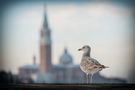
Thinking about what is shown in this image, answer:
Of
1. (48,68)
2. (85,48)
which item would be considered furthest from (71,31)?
(48,68)

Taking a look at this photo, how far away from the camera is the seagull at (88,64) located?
331 cm

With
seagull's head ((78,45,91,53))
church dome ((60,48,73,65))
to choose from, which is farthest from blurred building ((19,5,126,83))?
seagull's head ((78,45,91,53))

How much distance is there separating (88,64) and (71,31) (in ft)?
1.46

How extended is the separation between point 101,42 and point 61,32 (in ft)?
1.25

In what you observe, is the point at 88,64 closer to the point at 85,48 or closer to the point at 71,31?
the point at 85,48

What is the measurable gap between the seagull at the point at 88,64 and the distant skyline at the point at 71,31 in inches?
4.3

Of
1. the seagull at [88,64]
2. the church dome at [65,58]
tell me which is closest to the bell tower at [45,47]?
the church dome at [65,58]

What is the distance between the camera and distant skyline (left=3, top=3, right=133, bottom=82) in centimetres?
356

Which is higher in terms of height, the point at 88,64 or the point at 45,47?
the point at 45,47

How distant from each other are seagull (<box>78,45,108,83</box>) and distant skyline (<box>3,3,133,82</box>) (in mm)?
108

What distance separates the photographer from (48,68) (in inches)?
142

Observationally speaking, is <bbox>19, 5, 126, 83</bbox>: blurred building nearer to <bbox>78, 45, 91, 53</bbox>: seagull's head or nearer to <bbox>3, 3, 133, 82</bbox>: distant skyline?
<bbox>3, 3, 133, 82</bbox>: distant skyline

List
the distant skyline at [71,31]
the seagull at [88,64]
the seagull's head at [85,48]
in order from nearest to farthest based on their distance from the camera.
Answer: the seagull at [88,64], the seagull's head at [85,48], the distant skyline at [71,31]

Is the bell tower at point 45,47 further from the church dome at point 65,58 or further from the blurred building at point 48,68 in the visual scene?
the church dome at point 65,58
